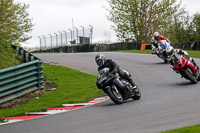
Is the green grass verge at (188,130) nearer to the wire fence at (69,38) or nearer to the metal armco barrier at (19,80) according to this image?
the metal armco barrier at (19,80)

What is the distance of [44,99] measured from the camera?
1302cm

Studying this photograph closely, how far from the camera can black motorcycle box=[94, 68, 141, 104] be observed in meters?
10.8

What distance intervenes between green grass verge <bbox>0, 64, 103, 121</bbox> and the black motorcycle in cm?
165

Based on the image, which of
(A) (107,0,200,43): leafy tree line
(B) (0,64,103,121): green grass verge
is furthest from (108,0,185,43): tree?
(B) (0,64,103,121): green grass verge

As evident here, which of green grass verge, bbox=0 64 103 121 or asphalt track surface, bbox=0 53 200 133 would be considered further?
green grass verge, bbox=0 64 103 121

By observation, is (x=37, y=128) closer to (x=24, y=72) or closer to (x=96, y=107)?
(x=96, y=107)

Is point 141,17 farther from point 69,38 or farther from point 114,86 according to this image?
point 114,86

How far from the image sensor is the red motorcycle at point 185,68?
13.4 metres

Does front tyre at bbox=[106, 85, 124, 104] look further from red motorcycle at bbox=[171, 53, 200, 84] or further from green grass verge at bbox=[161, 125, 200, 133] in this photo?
green grass verge at bbox=[161, 125, 200, 133]

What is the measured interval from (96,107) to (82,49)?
103 feet

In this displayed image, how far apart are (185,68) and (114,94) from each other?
3.53m

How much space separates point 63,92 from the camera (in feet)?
46.6

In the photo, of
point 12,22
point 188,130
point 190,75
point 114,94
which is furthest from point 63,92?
point 12,22

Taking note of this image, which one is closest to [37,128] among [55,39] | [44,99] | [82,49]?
[44,99]
